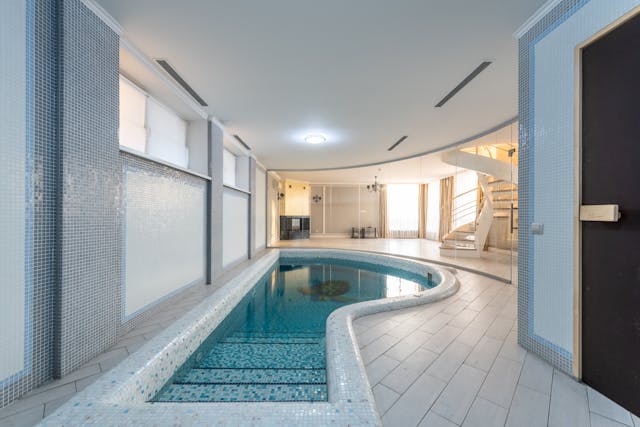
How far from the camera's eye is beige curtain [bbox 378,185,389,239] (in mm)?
11641

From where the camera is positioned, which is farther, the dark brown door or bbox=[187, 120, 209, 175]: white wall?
bbox=[187, 120, 209, 175]: white wall

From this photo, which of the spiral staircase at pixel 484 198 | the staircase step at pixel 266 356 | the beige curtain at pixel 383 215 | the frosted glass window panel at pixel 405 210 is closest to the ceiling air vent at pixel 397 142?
the spiral staircase at pixel 484 198

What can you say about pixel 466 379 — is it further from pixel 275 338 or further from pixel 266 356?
pixel 275 338

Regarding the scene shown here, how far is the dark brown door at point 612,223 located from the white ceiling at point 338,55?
0.82 m

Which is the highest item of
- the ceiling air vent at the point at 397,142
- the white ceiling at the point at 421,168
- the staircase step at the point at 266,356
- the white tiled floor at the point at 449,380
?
the ceiling air vent at the point at 397,142

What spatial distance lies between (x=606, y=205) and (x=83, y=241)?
331 centimetres

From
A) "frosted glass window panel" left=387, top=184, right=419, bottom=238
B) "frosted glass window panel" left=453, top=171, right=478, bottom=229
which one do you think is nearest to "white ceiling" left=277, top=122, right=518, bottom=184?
"frosted glass window panel" left=453, top=171, right=478, bottom=229

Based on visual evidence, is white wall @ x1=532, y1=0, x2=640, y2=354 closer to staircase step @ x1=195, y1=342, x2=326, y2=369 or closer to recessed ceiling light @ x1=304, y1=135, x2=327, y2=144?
staircase step @ x1=195, y1=342, x2=326, y2=369

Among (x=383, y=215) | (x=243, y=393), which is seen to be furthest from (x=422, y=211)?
(x=243, y=393)

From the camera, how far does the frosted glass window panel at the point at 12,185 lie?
1365mm

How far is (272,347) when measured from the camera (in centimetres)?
238

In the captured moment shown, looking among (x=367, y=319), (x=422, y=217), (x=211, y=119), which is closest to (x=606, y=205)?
(x=367, y=319)

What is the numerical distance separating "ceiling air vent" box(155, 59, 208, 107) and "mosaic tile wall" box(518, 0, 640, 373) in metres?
3.29

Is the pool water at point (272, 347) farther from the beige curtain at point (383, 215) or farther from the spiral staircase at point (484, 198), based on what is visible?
the beige curtain at point (383, 215)
